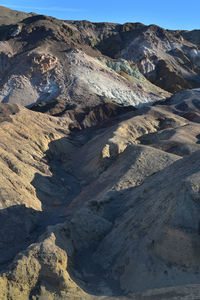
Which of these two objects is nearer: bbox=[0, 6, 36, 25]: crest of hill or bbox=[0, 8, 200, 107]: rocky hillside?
bbox=[0, 8, 200, 107]: rocky hillside

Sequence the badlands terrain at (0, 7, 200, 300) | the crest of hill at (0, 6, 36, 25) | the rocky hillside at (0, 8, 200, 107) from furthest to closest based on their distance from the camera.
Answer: the crest of hill at (0, 6, 36, 25) → the rocky hillside at (0, 8, 200, 107) → the badlands terrain at (0, 7, 200, 300)

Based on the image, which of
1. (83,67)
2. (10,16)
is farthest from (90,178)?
(10,16)

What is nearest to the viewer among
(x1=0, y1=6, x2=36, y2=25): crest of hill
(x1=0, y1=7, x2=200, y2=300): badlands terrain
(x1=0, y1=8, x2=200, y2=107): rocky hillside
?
(x1=0, y1=7, x2=200, y2=300): badlands terrain

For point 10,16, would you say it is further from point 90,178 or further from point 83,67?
Result: point 90,178

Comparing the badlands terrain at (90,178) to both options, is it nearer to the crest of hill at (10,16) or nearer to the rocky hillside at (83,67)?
the rocky hillside at (83,67)

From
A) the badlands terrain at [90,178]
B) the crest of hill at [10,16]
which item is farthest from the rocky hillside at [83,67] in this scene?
the crest of hill at [10,16]

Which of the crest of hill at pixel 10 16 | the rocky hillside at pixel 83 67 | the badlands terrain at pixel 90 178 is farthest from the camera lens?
the crest of hill at pixel 10 16

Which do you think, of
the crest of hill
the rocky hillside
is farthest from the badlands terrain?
the crest of hill

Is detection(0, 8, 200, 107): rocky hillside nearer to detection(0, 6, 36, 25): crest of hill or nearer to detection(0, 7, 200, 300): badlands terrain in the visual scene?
detection(0, 7, 200, 300): badlands terrain
